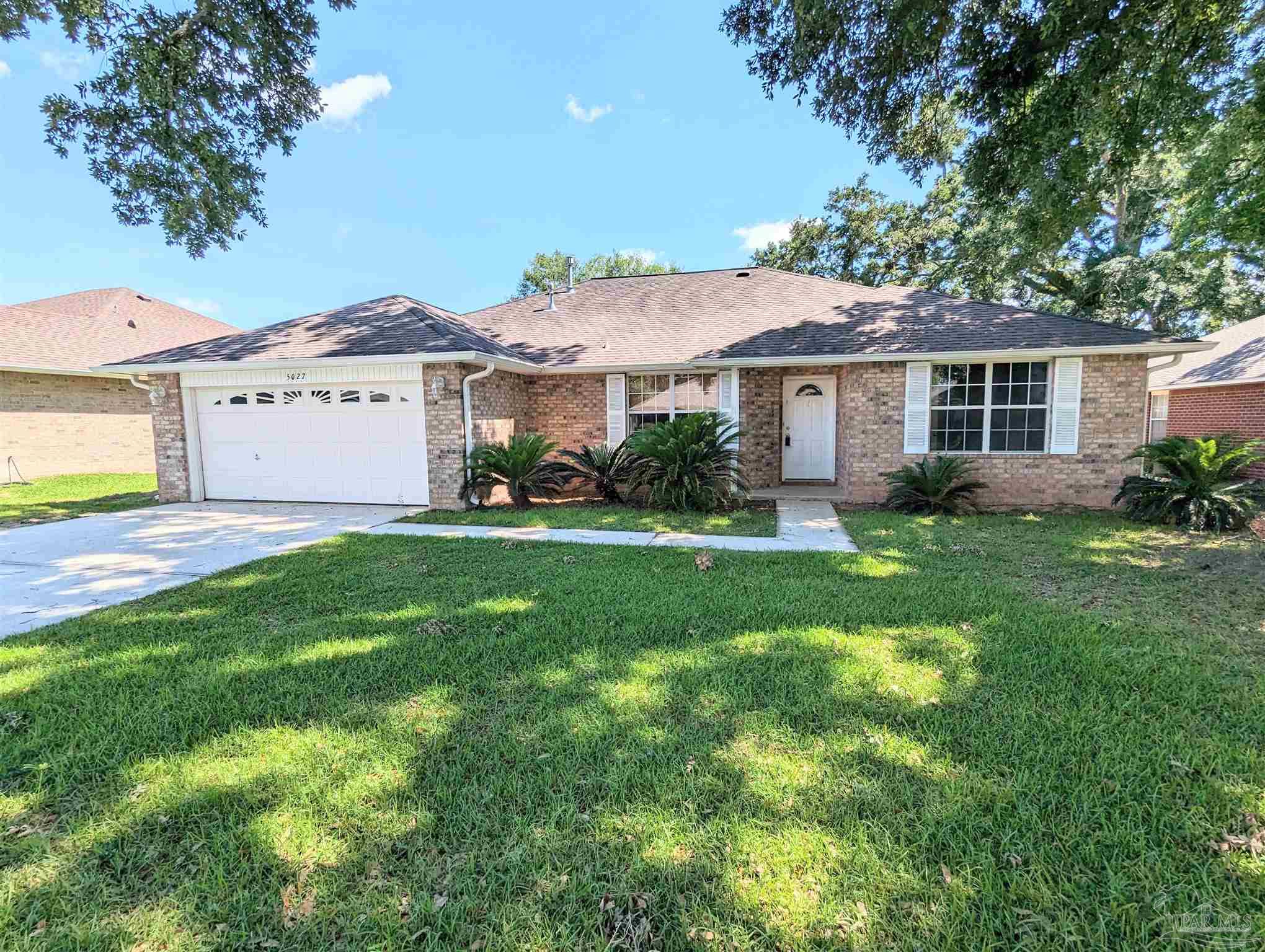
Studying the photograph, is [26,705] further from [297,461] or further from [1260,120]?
[1260,120]

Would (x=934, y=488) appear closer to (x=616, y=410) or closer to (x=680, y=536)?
(x=680, y=536)

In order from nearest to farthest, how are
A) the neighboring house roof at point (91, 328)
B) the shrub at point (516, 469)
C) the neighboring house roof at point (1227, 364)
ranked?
1. the shrub at point (516, 469)
2. the neighboring house roof at point (1227, 364)
3. the neighboring house roof at point (91, 328)

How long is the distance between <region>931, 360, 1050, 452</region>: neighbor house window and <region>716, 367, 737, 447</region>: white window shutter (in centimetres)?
329

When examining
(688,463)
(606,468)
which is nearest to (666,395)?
(606,468)

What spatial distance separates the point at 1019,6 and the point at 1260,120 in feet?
9.06

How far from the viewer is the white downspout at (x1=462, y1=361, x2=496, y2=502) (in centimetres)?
924

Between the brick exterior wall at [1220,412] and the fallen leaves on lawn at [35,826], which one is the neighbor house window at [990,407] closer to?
the brick exterior wall at [1220,412]

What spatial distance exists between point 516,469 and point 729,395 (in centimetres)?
409

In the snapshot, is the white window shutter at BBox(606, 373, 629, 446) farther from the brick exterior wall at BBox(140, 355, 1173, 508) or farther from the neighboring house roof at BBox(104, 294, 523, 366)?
the neighboring house roof at BBox(104, 294, 523, 366)

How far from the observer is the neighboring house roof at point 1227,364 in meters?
13.2

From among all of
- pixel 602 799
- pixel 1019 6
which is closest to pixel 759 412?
pixel 1019 6

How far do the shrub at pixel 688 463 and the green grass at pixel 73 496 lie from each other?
351 inches

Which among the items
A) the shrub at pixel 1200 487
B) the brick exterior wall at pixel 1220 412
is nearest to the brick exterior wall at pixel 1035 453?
the shrub at pixel 1200 487

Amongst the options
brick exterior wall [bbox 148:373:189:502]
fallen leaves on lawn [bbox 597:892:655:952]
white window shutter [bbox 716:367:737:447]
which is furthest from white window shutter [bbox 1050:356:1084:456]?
brick exterior wall [bbox 148:373:189:502]
